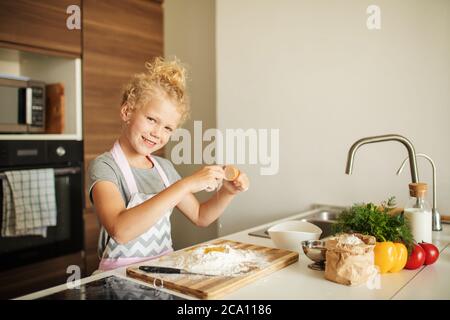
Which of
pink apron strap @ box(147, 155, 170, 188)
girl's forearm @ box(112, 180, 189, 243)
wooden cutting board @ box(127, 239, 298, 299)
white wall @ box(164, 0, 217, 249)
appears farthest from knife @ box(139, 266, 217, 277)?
white wall @ box(164, 0, 217, 249)

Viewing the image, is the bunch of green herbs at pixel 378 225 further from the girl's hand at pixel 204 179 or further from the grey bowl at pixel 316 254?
the girl's hand at pixel 204 179

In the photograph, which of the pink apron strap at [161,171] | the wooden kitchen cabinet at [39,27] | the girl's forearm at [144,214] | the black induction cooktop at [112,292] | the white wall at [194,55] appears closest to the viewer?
the black induction cooktop at [112,292]

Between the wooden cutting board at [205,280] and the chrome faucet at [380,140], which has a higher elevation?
the chrome faucet at [380,140]

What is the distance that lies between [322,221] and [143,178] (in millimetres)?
769

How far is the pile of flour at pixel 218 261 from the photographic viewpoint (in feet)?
3.29

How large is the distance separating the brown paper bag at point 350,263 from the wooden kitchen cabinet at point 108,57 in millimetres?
1554

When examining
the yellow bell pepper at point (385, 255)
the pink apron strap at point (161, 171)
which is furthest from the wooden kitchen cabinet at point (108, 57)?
the yellow bell pepper at point (385, 255)

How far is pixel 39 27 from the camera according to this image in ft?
6.56

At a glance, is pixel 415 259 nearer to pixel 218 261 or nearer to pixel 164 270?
pixel 218 261

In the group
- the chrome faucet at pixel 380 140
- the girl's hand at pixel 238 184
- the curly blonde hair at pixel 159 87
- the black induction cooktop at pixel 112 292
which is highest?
the curly blonde hair at pixel 159 87

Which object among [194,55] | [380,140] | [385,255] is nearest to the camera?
[385,255]

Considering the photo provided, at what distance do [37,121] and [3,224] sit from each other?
0.53 meters

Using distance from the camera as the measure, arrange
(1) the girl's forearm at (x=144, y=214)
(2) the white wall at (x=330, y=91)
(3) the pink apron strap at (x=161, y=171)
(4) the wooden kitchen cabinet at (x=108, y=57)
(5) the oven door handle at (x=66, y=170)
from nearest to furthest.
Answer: (1) the girl's forearm at (x=144, y=214) < (3) the pink apron strap at (x=161, y=171) < (2) the white wall at (x=330, y=91) < (5) the oven door handle at (x=66, y=170) < (4) the wooden kitchen cabinet at (x=108, y=57)

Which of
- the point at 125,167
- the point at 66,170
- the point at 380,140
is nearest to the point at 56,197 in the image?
the point at 66,170
